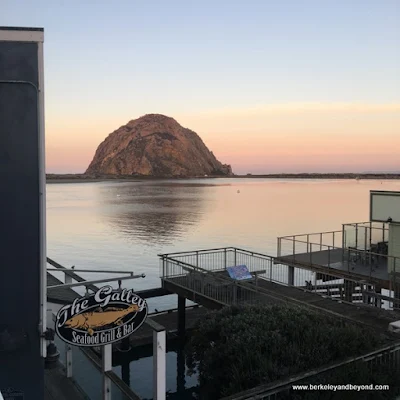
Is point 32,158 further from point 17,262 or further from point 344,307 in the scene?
point 344,307

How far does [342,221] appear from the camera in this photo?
7250 cm

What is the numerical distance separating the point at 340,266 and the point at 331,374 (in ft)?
51.6

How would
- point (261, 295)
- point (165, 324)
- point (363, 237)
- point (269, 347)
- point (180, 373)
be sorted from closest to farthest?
point (269, 347), point (261, 295), point (180, 373), point (165, 324), point (363, 237)

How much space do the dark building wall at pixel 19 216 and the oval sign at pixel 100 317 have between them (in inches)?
16.5

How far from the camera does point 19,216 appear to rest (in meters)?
5.97

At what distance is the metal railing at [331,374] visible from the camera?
21.4 ft

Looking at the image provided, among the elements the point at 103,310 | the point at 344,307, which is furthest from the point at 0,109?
the point at 344,307

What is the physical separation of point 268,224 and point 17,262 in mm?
65588

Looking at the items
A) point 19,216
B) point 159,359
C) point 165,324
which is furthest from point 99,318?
point 165,324

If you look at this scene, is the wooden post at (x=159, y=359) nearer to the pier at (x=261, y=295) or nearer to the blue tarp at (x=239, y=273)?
the pier at (x=261, y=295)

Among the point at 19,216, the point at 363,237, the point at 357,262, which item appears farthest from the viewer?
the point at 363,237

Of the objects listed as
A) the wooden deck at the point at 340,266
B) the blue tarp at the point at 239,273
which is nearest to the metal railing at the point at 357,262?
the wooden deck at the point at 340,266

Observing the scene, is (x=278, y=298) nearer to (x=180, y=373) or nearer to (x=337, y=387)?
(x=180, y=373)

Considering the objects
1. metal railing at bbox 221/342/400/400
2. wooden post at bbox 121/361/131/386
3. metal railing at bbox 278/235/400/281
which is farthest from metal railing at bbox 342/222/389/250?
metal railing at bbox 221/342/400/400
